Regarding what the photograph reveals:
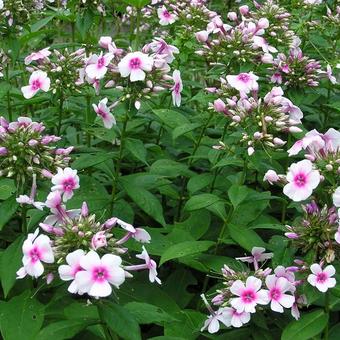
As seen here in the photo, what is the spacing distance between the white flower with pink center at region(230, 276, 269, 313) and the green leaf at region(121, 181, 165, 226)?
623 mm

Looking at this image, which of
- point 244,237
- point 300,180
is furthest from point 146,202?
point 300,180

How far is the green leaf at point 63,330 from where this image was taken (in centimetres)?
254

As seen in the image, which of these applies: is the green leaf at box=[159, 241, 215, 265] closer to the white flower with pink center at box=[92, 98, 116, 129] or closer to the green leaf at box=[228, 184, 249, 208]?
the green leaf at box=[228, 184, 249, 208]

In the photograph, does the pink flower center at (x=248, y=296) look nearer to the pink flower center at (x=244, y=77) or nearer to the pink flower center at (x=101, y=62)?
the pink flower center at (x=244, y=77)

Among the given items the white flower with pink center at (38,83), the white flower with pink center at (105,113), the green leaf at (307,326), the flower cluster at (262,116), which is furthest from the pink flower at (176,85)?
A: the green leaf at (307,326)

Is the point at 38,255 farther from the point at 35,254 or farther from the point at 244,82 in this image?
the point at 244,82

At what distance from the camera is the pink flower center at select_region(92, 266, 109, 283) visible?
2.15 meters

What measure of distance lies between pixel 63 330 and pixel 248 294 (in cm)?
74

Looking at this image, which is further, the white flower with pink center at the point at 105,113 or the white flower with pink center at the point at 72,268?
the white flower with pink center at the point at 105,113

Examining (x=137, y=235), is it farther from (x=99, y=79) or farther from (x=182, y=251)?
(x=99, y=79)

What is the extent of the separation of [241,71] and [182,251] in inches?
44.6

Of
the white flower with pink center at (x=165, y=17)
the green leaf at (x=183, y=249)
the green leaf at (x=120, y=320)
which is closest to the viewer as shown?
the green leaf at (x=120, y=320)

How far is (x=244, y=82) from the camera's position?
325 centimetres

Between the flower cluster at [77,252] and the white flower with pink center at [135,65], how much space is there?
24.1 inches
